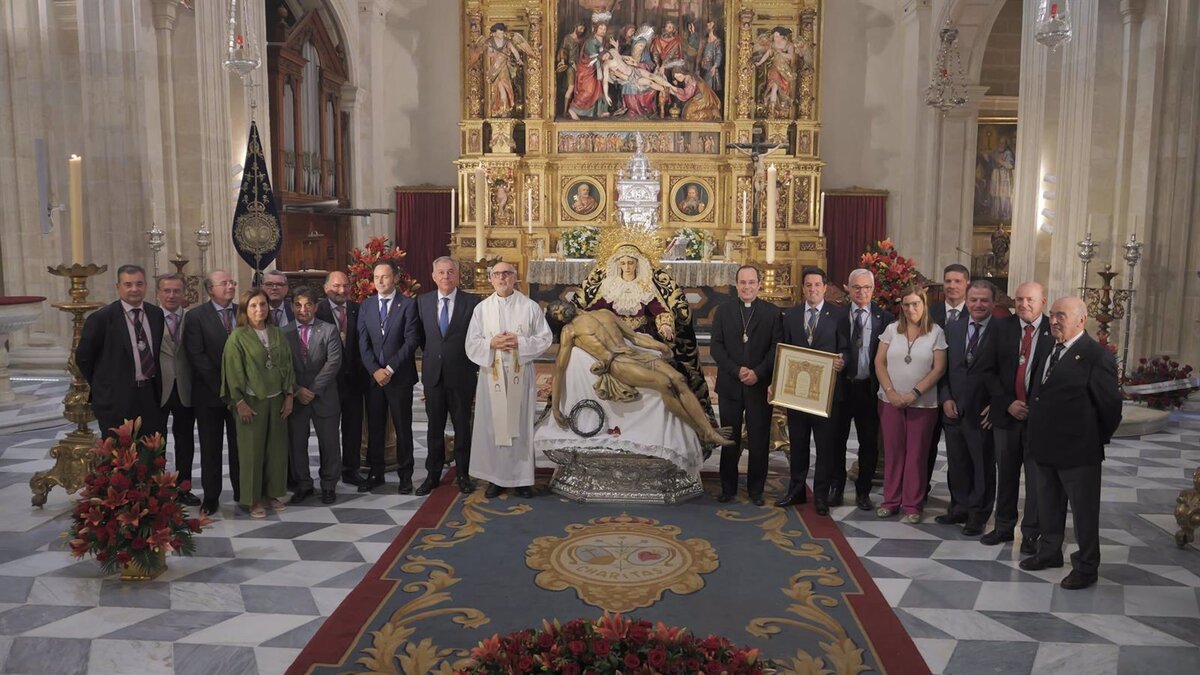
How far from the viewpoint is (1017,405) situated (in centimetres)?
485

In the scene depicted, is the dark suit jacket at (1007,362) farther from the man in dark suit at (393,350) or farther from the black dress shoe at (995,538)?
the man in dark suit at (393,350)

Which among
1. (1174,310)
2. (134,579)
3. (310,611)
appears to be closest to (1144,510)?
(1174,310)

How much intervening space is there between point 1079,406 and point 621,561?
251 centimetres

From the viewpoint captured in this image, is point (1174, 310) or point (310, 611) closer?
point (310, 611)

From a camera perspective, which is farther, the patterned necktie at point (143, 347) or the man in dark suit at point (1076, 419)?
the patterned necktie at point (143, 347)

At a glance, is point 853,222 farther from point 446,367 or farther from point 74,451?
point 74,451

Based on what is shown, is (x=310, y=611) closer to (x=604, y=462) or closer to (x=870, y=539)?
(x=604, y=462)

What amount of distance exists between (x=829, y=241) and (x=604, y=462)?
12.8 metres

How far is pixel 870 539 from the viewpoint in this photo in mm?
5297

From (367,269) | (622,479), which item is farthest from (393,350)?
(367,269)

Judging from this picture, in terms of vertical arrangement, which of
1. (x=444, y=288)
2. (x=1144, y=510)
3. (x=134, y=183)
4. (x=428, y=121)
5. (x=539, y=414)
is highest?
(x=428, y=121)

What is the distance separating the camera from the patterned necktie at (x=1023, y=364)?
16.0ft

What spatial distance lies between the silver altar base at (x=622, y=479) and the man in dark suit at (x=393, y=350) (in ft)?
3.50

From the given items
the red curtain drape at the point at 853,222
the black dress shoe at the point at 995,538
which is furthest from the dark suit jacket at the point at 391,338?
the red curtain drape at the point at 853,222
